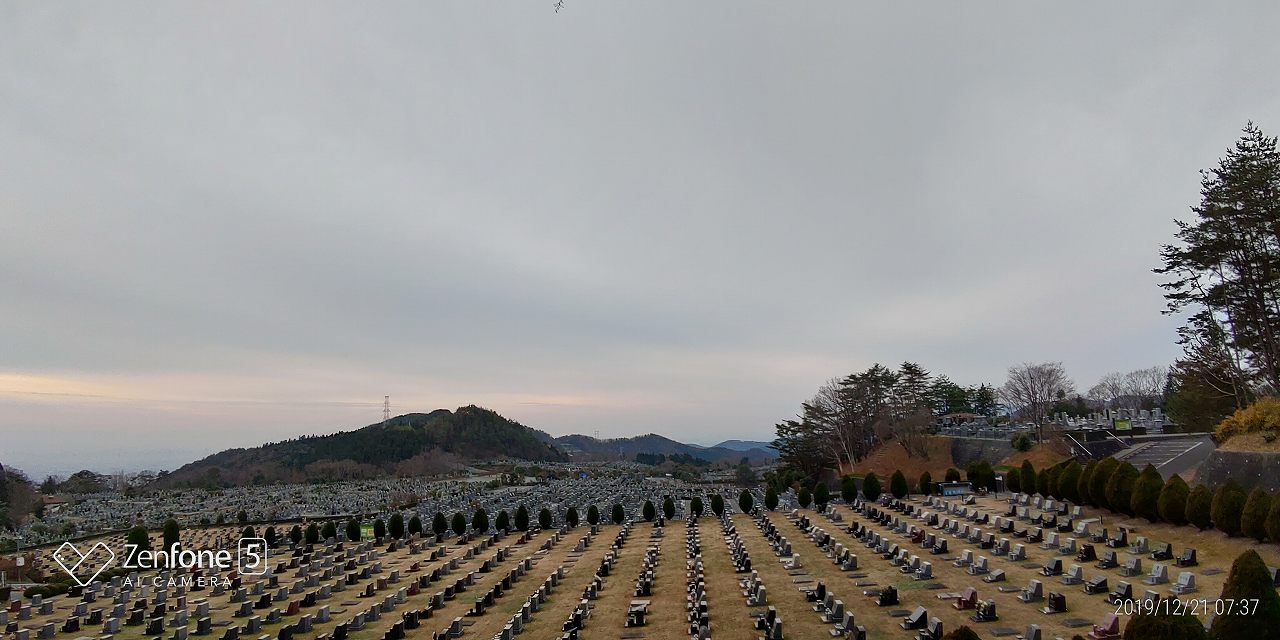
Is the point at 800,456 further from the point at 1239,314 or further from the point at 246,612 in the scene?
the point at 246,612

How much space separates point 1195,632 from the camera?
10367 millimetres

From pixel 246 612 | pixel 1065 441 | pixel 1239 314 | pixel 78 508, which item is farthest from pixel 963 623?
pixel 78 508

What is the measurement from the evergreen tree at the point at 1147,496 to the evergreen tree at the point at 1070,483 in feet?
13.7

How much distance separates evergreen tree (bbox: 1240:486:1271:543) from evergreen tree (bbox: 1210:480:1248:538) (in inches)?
24.1

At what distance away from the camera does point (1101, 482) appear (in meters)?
28.3

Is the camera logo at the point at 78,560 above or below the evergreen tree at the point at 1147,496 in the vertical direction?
below

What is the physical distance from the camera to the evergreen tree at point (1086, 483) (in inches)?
1145

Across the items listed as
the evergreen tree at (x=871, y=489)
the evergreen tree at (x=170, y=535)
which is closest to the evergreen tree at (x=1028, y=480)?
the evergreen tree at (x=871, y=489)

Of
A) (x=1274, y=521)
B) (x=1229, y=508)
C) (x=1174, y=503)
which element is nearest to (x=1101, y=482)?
(x=1174, y=503)

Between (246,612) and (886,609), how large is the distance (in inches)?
884

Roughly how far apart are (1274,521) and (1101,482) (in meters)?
9.18

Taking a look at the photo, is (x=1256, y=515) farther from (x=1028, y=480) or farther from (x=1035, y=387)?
(x=1035, y=387)

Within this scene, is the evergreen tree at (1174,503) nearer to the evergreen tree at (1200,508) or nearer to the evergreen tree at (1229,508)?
the evergreen tree at (1200,508)

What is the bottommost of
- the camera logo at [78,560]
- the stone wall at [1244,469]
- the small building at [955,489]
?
the camera logo at [78,560]
